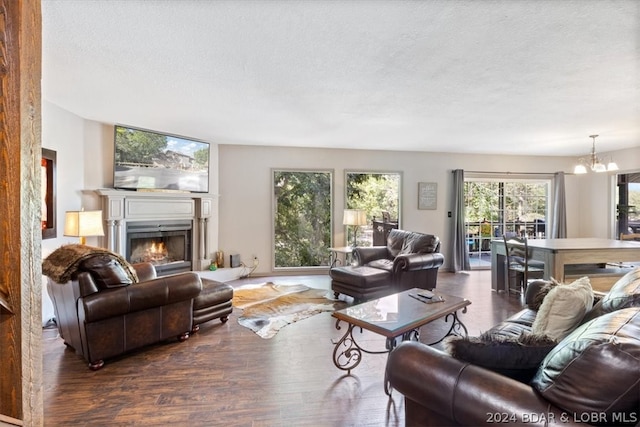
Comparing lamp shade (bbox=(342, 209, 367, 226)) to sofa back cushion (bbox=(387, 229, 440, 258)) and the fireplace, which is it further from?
the fireplace

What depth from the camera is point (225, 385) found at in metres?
2.37

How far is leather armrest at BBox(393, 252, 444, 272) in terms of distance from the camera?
420 cm

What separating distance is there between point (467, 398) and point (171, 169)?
5000 mm

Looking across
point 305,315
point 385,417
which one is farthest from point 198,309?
point 385,417

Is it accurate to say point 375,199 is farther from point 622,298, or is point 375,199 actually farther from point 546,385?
point 546,385

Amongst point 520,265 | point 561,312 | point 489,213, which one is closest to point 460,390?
point 561,312

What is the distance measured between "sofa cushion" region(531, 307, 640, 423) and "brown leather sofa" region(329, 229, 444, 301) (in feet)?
9.67

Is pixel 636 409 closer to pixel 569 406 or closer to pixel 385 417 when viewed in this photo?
pixel 569 406


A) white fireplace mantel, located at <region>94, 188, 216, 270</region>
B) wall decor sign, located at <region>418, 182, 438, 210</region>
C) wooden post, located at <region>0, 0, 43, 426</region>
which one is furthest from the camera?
wall decor sign, located at <region>418, 182, 438, 210</region>

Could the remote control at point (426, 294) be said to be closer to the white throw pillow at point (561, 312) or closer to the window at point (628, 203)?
the white throw pillow at point (561, 312)

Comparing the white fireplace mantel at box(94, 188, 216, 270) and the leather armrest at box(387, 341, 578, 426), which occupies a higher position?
the white fireplace mantel at box(94, 188, 216, 270)

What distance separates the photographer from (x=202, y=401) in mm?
2172

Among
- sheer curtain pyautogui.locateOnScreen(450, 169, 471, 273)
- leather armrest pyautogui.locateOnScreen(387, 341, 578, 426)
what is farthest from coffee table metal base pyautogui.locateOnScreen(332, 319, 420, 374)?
sheer curtain pyautogui.locateOnScreen(450, 169, 471, 273)

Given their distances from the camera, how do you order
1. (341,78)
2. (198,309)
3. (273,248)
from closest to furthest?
(341,78), (198,309), (273,248)
